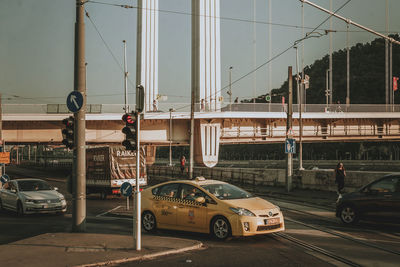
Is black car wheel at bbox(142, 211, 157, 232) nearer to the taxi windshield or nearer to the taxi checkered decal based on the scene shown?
the taxi checkered decal

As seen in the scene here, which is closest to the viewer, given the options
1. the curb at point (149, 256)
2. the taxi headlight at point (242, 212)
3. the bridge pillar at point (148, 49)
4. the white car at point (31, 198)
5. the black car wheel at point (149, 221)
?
the curb at point (149, 256)

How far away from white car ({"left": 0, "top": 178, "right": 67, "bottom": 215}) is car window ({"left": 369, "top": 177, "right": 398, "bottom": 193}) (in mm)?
11229

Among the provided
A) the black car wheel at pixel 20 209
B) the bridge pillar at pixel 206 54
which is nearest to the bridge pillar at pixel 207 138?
the bridge pillar at pixel 206 54

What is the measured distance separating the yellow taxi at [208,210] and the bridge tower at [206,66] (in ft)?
108

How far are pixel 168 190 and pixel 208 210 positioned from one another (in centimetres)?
159

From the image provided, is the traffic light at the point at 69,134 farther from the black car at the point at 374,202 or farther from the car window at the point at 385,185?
the car window at the point at 385,185

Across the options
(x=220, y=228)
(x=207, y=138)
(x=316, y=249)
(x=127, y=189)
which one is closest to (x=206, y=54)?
(x=207, y=138)

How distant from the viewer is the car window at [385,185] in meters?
12.4

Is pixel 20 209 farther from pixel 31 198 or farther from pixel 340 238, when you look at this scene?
pixel 340 238

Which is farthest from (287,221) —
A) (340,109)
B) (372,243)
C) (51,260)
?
(340,109)

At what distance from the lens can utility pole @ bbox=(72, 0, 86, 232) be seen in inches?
456

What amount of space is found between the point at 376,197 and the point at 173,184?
578cm

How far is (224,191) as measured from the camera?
11125 millimetres

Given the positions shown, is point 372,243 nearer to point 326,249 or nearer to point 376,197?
point 326,249
